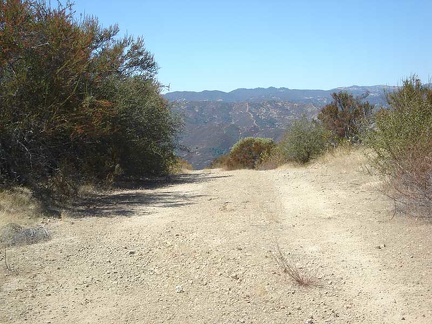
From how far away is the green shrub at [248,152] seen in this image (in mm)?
31875

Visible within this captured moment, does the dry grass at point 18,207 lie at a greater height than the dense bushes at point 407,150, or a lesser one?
lesser

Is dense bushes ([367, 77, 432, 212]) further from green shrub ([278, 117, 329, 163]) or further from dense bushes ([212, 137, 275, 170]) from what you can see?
dense bushes ([212, 137, 275, 170])

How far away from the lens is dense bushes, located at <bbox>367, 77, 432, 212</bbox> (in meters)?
7.65

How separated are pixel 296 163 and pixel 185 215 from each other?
44.4 ft

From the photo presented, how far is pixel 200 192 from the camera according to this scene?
526 inches

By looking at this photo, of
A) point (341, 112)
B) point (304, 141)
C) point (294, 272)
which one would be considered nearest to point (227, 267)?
point (294, 272)

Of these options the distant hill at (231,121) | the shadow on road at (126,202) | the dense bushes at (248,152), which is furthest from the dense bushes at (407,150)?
the distant hill at (231,121)

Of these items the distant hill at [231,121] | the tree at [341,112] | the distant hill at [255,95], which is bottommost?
the distant hill at [231,121]

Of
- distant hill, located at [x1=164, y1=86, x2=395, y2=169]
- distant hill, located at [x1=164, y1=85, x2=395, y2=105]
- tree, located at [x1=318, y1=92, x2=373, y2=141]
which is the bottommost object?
distant hill, located at [x1=164, y1=86, x2=395, y2=169]

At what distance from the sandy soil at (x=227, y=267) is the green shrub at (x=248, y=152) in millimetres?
21826

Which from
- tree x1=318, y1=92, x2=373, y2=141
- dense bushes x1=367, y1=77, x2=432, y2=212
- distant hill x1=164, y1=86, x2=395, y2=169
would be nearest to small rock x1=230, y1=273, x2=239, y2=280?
dense bushes x1=367, y1=77, x2=432, y2=212

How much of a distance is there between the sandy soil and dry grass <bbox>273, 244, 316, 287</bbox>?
0.05m

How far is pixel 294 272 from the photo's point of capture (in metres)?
5.65

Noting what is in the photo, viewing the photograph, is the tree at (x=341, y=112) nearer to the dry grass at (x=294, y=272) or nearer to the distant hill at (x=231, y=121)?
the dry grass at (x=294, y=272)
